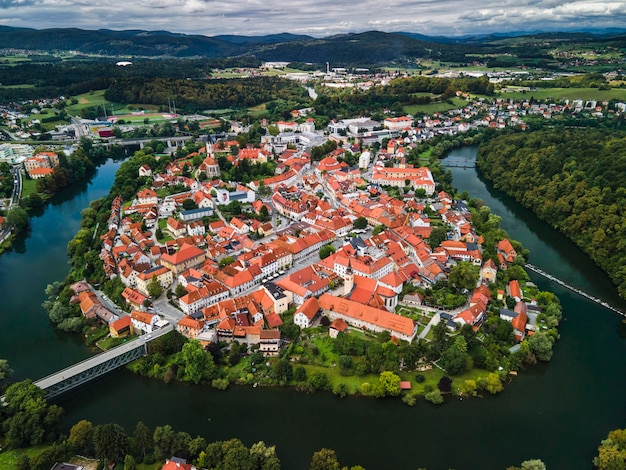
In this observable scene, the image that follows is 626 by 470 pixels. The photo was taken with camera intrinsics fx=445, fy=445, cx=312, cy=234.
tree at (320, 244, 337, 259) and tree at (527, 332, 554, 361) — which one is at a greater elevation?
tree at (320, 244, 337, 259)

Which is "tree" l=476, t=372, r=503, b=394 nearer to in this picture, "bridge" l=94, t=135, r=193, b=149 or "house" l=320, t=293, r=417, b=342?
"house" l=320, t=293, r=417, b=342

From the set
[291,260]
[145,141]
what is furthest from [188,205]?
[145,141]

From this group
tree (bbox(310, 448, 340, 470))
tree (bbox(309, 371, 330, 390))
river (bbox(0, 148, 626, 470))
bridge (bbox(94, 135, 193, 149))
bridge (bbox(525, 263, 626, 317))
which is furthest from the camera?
bridge (bbox(94, 135, 193, 149))

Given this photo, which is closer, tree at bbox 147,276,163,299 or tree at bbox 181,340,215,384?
tree at bbox 181,340,215,384

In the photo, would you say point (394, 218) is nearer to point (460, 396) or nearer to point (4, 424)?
point (460, 396)

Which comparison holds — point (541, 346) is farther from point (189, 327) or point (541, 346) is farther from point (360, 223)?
point (189, 327)

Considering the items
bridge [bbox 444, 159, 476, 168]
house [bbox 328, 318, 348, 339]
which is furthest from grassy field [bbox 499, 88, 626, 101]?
house [bbox 328, 318, 348, 339]

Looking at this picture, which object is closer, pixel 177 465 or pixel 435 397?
pixel 177 465
